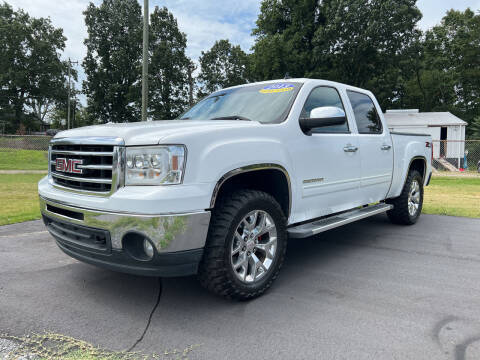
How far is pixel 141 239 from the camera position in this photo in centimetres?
260

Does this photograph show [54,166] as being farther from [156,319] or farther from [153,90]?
[153,90]

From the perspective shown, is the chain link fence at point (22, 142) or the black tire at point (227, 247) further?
the chain link fence at point (22, 142)

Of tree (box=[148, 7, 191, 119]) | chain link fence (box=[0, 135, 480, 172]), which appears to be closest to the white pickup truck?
chain link fence (box=[0, 135, 480, 172])

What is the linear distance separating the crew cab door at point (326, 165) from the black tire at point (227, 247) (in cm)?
64

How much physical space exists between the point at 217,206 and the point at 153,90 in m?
39.1

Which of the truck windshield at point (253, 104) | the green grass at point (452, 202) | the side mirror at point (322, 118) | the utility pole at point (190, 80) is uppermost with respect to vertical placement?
the utility pole at point (190, 80)

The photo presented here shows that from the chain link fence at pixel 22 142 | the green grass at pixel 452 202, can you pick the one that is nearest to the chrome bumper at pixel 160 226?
the green grass at pixel 452 202

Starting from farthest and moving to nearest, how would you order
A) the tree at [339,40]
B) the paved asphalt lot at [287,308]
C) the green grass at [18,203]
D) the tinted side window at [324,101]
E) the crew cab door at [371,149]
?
1. the tree at [339,40]
2. the green grass at [18,203]
3. the crew cab door at [371,149]
4. the tinted side window at [324,101]
5. the paved asphalt lot at [287,308]

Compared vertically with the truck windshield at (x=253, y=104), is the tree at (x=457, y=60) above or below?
above

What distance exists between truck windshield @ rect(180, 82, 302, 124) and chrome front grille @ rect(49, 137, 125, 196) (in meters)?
1.38

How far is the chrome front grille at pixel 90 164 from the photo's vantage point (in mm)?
2631

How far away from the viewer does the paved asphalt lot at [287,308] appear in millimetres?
2400

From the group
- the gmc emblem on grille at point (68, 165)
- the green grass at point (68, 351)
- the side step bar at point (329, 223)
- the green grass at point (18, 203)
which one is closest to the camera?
the green grass at point (68, 351)

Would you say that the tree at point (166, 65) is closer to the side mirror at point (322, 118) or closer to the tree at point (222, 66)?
the tree at point (222, 66)
